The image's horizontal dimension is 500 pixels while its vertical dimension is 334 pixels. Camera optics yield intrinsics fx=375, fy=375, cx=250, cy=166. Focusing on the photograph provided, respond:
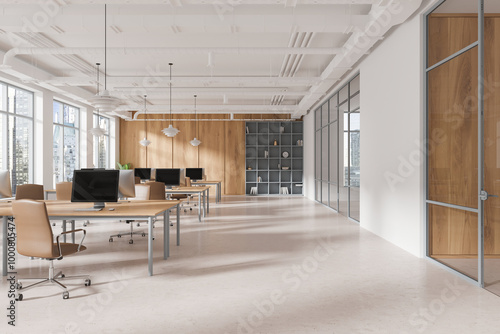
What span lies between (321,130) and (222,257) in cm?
806

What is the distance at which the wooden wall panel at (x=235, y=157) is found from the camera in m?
16.6

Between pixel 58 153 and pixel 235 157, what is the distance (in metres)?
7.11

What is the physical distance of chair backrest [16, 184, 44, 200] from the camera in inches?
243

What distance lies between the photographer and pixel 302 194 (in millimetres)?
16688

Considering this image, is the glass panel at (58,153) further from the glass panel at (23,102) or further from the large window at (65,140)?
the glass panel at (23,102)

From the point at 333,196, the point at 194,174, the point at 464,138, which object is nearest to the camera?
the point at 464,138

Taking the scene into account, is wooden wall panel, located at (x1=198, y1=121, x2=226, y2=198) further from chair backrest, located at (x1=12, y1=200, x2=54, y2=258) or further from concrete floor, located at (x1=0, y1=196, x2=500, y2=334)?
chair backrest, located at (x1=12, y1=200, x2=54, y2=258)

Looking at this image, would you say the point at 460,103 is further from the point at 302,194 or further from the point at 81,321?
the point at 302,194

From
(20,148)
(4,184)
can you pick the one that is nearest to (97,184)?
(4,184)

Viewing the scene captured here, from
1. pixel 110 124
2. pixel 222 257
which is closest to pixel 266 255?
pixel 222 257

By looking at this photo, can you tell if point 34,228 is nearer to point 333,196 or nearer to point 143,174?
point 143,174

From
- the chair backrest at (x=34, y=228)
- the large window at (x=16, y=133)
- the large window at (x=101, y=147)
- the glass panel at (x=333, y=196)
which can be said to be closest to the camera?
the chair backrest at (x=34, y=228)

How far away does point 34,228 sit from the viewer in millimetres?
3586

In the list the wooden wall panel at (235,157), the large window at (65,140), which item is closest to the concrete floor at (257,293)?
the large window at (65,140)
